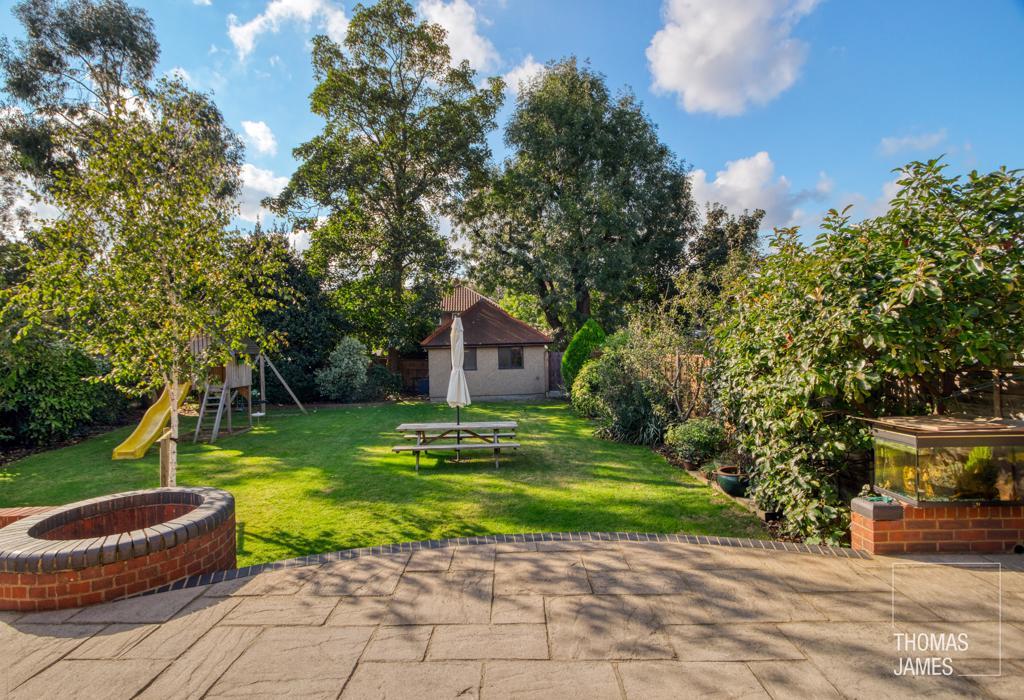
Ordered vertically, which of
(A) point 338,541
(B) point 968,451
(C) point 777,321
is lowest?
(A) point 338,541

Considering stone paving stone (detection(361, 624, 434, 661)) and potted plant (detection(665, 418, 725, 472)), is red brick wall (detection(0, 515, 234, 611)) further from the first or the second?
potted plant (detection(665, 418, 725, 472))

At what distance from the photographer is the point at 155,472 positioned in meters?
8.79

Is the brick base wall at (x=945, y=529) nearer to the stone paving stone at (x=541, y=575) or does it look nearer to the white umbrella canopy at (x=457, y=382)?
the stone paving stone at (x=541, y=575)

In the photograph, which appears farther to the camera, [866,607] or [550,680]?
[866,607]

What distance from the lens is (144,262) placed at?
6023 millimetres

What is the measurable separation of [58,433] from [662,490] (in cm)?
1363

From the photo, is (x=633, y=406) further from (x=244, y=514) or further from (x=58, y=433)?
(x=58, y=433)

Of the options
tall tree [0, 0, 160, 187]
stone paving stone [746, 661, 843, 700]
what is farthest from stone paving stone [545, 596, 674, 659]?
tall tree [0, 0, 160, 187]

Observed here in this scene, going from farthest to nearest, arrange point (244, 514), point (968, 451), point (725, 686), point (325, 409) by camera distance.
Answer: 1. point (325, 409)
2. point (244, 514)
3. point (968, 451)
4. point (725, 686)

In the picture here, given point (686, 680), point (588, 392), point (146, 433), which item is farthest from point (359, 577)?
point (588, 392)

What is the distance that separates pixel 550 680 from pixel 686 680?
2.52 feet

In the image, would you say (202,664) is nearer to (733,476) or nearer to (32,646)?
(32,646)

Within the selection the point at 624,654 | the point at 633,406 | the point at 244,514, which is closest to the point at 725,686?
the point at 624,654

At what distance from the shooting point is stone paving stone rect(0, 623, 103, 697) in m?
2.92
